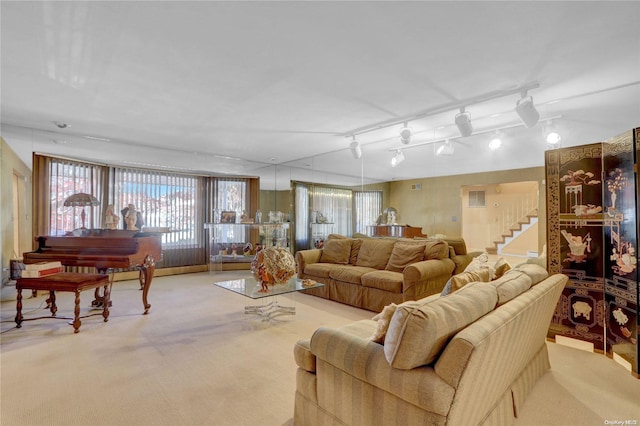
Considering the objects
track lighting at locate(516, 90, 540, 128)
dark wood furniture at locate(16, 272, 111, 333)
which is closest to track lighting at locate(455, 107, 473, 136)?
track lighting at locate(516, 90, 540, 128)

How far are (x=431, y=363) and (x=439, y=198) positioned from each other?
12.1 feet

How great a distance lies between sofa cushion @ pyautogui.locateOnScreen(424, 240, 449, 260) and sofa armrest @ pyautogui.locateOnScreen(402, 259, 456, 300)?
165 millimetres

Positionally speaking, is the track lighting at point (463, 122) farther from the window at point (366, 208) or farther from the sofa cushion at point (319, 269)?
the sofa cushion at point (319, 269)

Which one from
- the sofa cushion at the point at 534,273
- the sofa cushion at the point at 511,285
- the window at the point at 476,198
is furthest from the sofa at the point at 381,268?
the sofa cushion at the point at 511,285

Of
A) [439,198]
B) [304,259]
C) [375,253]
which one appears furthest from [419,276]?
[304,259]

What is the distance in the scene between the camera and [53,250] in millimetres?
3785

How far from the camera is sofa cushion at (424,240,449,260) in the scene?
4105mm

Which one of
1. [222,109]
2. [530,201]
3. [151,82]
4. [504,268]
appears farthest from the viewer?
[530,201]

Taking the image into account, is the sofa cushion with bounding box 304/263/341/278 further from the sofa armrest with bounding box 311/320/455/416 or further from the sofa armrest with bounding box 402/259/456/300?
the sofa armrest with bounding box 311/320/455/416

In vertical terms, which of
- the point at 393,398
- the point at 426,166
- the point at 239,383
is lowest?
the point at 239,383

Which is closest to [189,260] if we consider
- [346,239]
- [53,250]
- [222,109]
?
[53,250]

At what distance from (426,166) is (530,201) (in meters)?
1.49

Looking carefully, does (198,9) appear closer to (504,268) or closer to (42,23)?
(42,23)

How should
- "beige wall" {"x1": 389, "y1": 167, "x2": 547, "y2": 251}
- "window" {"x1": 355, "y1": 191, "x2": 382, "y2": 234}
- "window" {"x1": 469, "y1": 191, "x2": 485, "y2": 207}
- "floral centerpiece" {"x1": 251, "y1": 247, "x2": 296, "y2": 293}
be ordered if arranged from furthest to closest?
"window" {"x1": 355, "y1": 191, "x2": 382, "y2": 234} → "window" {"x1": 469, "y1": 191, "x2": 485, "y2": 207} → "beige wall" {"x1": 389, "y1": 167, "x2": 547, "y2": 251} → "floral centerpiece" {"x1": 251, "y1": 247, "x2": 296, "y2": 293}
